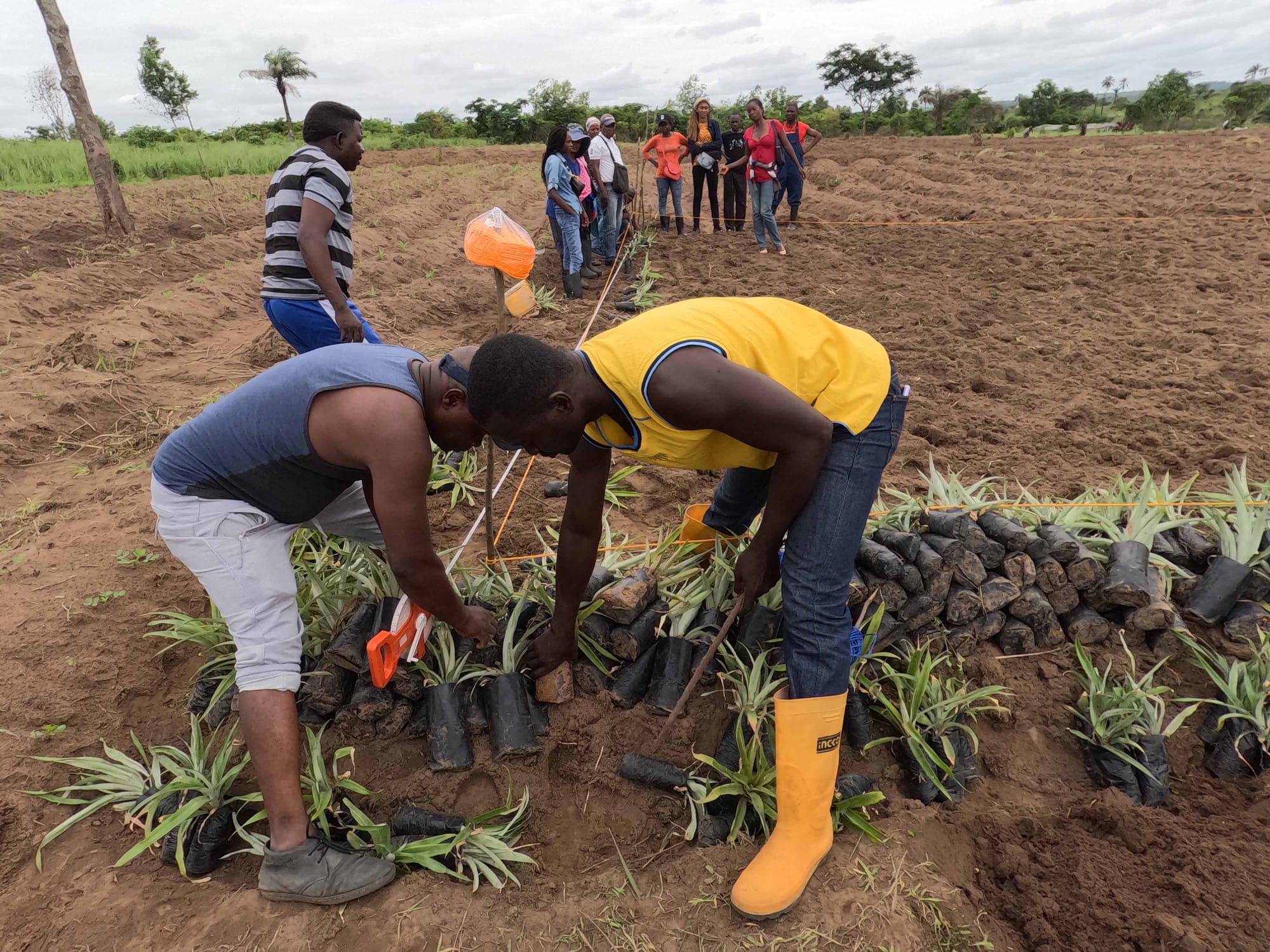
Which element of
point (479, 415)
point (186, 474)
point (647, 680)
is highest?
point (479, 415)

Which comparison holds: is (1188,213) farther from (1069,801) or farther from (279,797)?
(279,797)

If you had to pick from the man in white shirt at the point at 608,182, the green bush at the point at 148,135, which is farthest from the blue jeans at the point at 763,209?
the green bush at the point at 148,135

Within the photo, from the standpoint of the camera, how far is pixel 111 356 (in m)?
5.92

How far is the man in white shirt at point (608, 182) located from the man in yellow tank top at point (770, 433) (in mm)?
7228

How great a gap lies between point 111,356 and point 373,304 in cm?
228

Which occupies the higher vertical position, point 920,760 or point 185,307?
point 185,307

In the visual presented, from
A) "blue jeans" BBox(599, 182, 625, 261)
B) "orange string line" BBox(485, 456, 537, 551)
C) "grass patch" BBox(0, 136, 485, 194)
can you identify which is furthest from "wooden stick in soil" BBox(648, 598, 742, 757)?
"grass patch" BBox(0, 136, 485, 194)

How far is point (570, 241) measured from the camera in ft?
26.0

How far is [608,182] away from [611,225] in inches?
23.1

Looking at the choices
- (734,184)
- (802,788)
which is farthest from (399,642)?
(734,184)

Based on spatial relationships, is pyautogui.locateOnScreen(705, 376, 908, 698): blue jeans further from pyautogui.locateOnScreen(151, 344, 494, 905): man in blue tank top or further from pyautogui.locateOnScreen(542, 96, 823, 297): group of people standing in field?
pyautogui.locateOnScreen(542, 96, 823, 297): group of people standing in field

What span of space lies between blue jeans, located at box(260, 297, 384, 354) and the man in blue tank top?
4.74 ft

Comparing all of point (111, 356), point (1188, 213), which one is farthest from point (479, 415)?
point (1188, 213)

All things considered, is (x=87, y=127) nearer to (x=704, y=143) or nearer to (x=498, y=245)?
(x=704, y=143)
